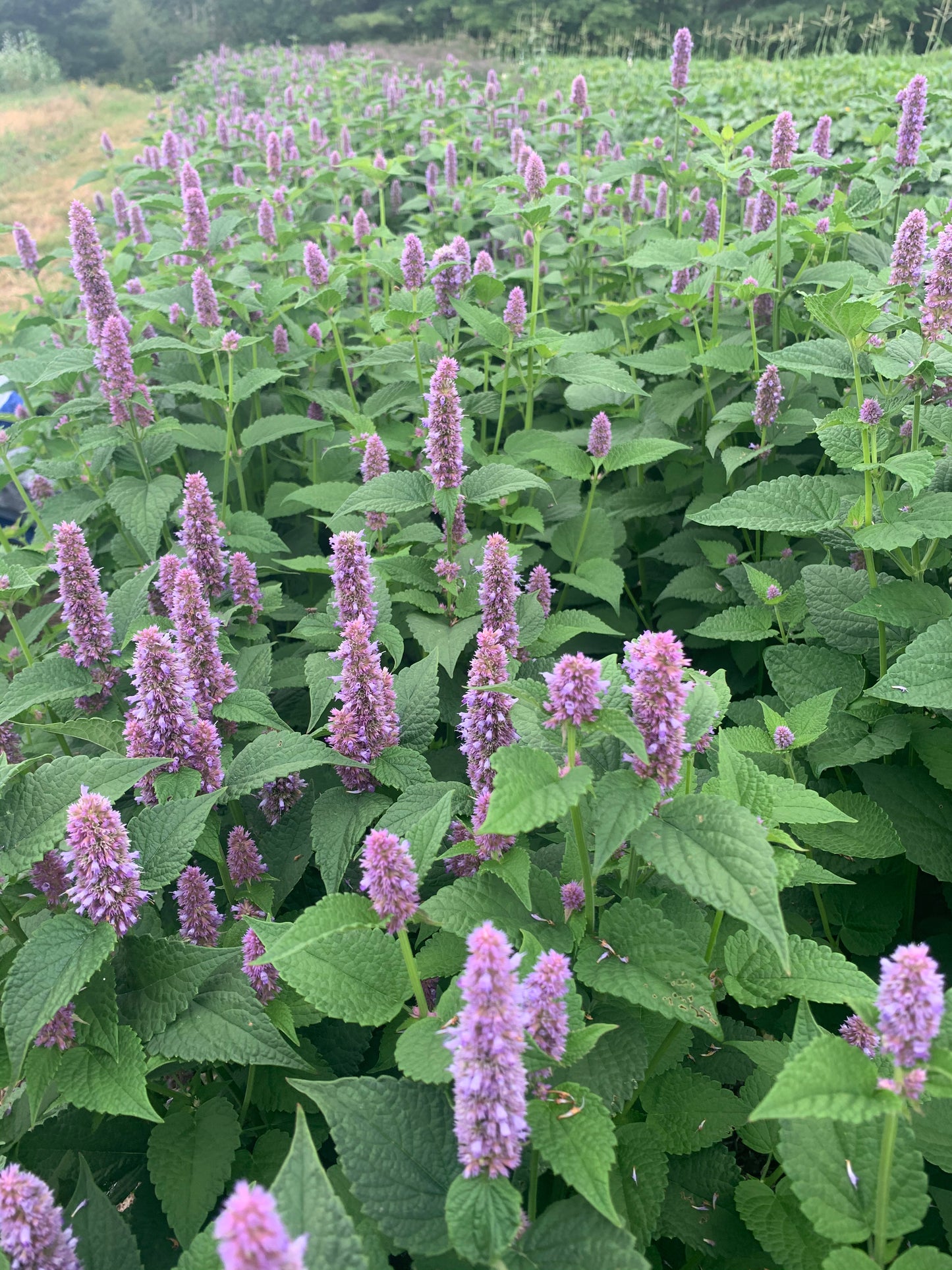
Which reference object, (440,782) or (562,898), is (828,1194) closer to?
(562,898)

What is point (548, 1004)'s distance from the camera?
62.4 inches

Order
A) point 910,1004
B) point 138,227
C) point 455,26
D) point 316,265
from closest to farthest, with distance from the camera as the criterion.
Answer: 1. point 910,1004
2. point 316,265
3. point 138,227
4. point 455,26

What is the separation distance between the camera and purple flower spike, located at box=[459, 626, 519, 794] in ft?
7.11

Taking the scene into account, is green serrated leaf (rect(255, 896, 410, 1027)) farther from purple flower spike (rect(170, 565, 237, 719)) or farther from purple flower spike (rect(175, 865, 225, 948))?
purple flower spike (rect(170, 565, 237, 719))

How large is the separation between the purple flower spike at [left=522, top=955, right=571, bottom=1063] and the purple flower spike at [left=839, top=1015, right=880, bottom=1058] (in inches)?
25.1

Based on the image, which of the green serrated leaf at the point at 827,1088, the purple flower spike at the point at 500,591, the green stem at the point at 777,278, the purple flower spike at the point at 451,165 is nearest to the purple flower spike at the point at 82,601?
the purple flower spike at the point at 500,591

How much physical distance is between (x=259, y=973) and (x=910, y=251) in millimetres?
3556

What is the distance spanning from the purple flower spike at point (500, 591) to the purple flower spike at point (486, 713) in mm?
402

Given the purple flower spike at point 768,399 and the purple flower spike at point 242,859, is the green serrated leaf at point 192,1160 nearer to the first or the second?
the purple flower spike at point 242,859

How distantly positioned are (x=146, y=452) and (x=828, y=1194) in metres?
4.28

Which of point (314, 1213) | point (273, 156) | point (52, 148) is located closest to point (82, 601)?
point (314, 1213)

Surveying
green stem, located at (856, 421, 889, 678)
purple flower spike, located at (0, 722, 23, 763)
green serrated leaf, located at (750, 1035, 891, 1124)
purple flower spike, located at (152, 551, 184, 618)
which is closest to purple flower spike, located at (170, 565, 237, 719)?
purple flower spike, located at (152, 551, 184, 618)

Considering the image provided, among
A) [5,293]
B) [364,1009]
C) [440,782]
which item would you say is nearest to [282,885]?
[440,782]

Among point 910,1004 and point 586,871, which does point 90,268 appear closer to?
point 586,871
